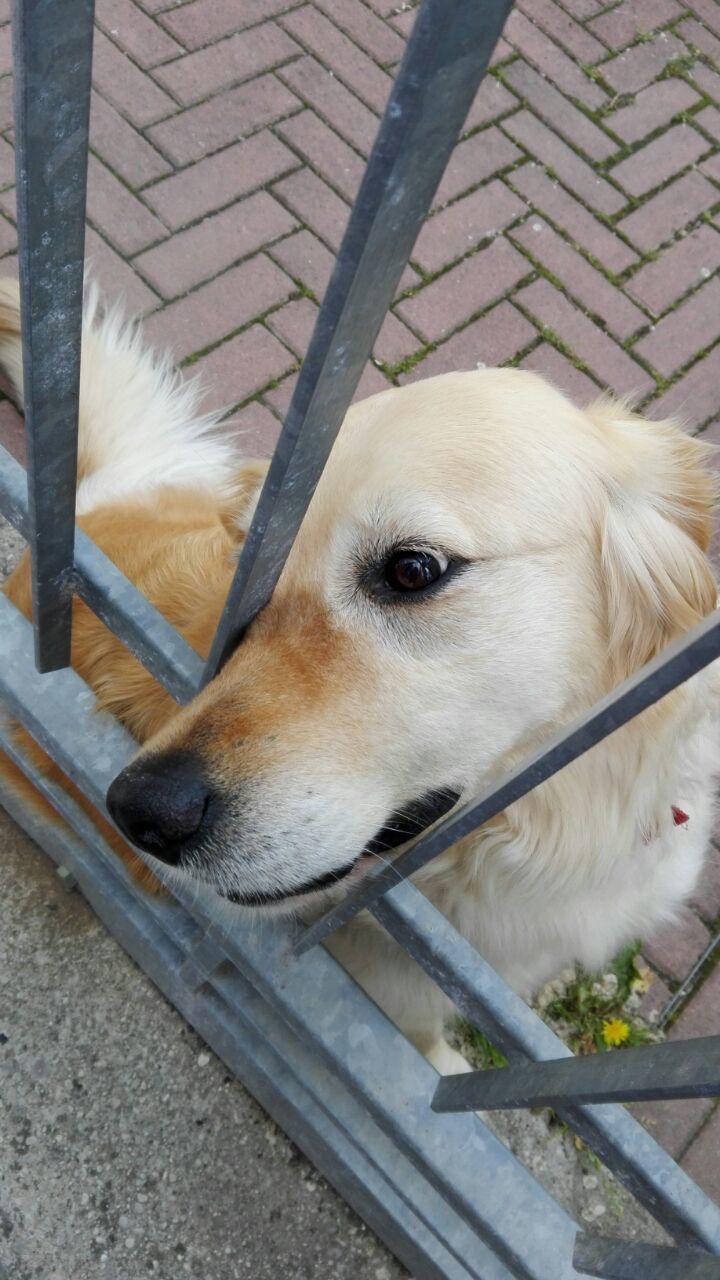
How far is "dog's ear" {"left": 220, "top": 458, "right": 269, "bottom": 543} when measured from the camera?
1.82 m

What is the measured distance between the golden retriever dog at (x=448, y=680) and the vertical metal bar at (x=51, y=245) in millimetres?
305

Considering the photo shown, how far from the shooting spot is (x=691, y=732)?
168cm

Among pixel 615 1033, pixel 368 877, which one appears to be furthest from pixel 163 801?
pixel 615 1033

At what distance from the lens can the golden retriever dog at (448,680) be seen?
1.33m

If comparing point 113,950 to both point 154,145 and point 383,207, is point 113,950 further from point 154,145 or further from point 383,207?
point 154,145

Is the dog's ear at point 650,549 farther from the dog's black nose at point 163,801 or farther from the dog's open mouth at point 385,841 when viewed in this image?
the dog's black nose at point 163,801

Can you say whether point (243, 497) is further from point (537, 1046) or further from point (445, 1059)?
point (445, 1059)

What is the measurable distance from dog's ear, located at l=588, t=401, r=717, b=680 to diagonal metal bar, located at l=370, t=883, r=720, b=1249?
504 millimetres

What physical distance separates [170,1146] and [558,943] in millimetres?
857

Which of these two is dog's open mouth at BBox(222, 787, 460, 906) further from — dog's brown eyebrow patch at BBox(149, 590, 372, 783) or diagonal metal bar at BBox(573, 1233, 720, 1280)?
diagonal metal bar at BBox(573, 1233, 720, 1280)

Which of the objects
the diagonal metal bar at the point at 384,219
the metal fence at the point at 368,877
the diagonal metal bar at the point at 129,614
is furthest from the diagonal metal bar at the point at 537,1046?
the diagonal metal bar at the point at 384,219

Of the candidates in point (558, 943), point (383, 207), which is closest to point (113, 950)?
point (558, 943)

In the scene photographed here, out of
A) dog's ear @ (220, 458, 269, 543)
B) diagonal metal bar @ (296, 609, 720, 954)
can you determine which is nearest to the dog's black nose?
diagonal metal bar @ (296, 609, 720, 954)

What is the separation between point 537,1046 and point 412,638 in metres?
0.55
